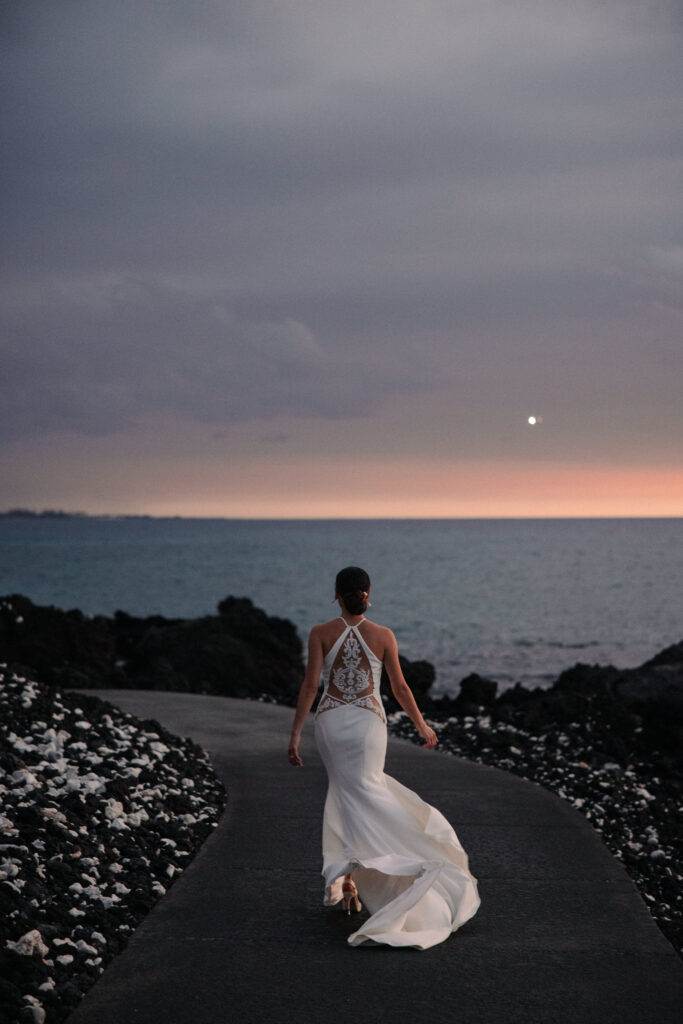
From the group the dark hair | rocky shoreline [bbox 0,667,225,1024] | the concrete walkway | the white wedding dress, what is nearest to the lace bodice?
the white wedding dress

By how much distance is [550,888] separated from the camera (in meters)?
6.44

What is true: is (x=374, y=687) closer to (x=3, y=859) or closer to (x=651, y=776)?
(x=3, y=859)

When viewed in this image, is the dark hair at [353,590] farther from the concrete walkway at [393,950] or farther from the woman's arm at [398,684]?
the concrete walkway at [393,950]

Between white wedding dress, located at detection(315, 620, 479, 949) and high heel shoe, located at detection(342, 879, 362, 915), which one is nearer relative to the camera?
white wedding dress, located at detection(315, 620, 479, 949)

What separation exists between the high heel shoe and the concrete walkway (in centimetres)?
7

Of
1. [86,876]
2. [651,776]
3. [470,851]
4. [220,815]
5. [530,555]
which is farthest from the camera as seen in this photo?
[530,555]

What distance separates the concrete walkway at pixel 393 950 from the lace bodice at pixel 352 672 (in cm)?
123

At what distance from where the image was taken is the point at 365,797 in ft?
19.5

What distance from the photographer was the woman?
18.8 feet

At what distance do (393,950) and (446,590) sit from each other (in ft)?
230

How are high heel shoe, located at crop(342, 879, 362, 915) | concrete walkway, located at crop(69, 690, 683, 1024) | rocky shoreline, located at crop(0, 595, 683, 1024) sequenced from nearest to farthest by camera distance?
concrete walkway, located at crop(69, 690, 683, 1024), rocky shoreline, located at crop(0, 595, 683, 1024), high heel shoe, located at crop(342, 879, 362, 915)

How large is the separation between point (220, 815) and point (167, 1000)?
147 inches

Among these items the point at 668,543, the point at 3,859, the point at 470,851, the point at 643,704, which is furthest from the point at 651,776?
the point at 668,543

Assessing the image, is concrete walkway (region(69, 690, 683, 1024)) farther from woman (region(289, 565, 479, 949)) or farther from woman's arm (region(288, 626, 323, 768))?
woman's arm (region(288, 626, 323, 768))
